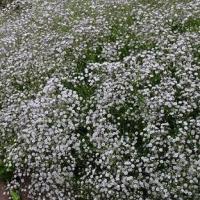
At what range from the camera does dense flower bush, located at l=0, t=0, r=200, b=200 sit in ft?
22.4

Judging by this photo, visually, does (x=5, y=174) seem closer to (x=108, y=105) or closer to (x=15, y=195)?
(x=15, y=195)

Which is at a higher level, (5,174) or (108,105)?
(108,105)

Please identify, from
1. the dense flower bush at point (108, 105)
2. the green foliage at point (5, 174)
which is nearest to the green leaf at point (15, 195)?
the dense flower bush at point (108, 105)

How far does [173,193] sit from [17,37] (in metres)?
5.07

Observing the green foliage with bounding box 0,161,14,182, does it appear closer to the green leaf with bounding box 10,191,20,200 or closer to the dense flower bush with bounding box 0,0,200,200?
the dense flower bush with bounding box 0,0,200,200

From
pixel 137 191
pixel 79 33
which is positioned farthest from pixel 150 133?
pixel 79 33

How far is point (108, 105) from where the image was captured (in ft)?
24.6

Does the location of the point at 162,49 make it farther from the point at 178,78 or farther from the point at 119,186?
the point at 119,186

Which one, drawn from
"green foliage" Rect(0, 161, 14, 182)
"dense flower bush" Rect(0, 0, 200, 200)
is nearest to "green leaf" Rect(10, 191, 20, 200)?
"dense flower bush" Rect(0, 0, 200, 200)

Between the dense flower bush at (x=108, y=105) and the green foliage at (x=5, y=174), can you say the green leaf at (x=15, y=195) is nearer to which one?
the dense flower bush at (x=108, y=105)

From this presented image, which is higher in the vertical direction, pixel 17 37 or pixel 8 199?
pixel 17 37

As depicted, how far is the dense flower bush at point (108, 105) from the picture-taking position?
6836mm

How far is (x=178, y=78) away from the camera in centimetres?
775

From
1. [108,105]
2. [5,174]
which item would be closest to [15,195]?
[5,174]
